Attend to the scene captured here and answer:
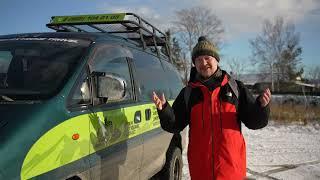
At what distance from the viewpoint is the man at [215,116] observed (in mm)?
3406

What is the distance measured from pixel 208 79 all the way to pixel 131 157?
1096 mm

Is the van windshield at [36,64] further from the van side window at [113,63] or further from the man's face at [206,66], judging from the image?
the man's face at [206,66]

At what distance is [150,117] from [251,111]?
1.60 metres

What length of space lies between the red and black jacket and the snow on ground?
346 centimetres

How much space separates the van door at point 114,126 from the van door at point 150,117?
21 cm

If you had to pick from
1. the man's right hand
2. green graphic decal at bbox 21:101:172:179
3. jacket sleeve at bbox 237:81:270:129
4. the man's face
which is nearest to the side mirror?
green graphic decal at bbox 21:101:172:179

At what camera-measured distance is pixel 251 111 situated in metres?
3.50

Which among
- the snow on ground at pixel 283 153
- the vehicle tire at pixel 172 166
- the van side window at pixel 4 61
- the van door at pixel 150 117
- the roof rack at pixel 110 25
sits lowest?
the snow on ground at pixel 283 153

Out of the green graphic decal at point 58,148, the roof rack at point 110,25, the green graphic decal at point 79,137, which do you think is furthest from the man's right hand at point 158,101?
the roof rack at point 110,25

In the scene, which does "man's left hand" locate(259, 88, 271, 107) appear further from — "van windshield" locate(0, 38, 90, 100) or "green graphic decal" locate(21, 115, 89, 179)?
"van windshield" locate(0, 38, 90, 100)

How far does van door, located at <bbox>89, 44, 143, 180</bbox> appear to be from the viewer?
3.39m

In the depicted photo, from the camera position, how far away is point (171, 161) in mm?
5805

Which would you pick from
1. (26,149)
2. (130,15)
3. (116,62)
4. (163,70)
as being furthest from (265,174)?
(26,149)

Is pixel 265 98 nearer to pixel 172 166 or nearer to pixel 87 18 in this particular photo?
pixel 172 166
